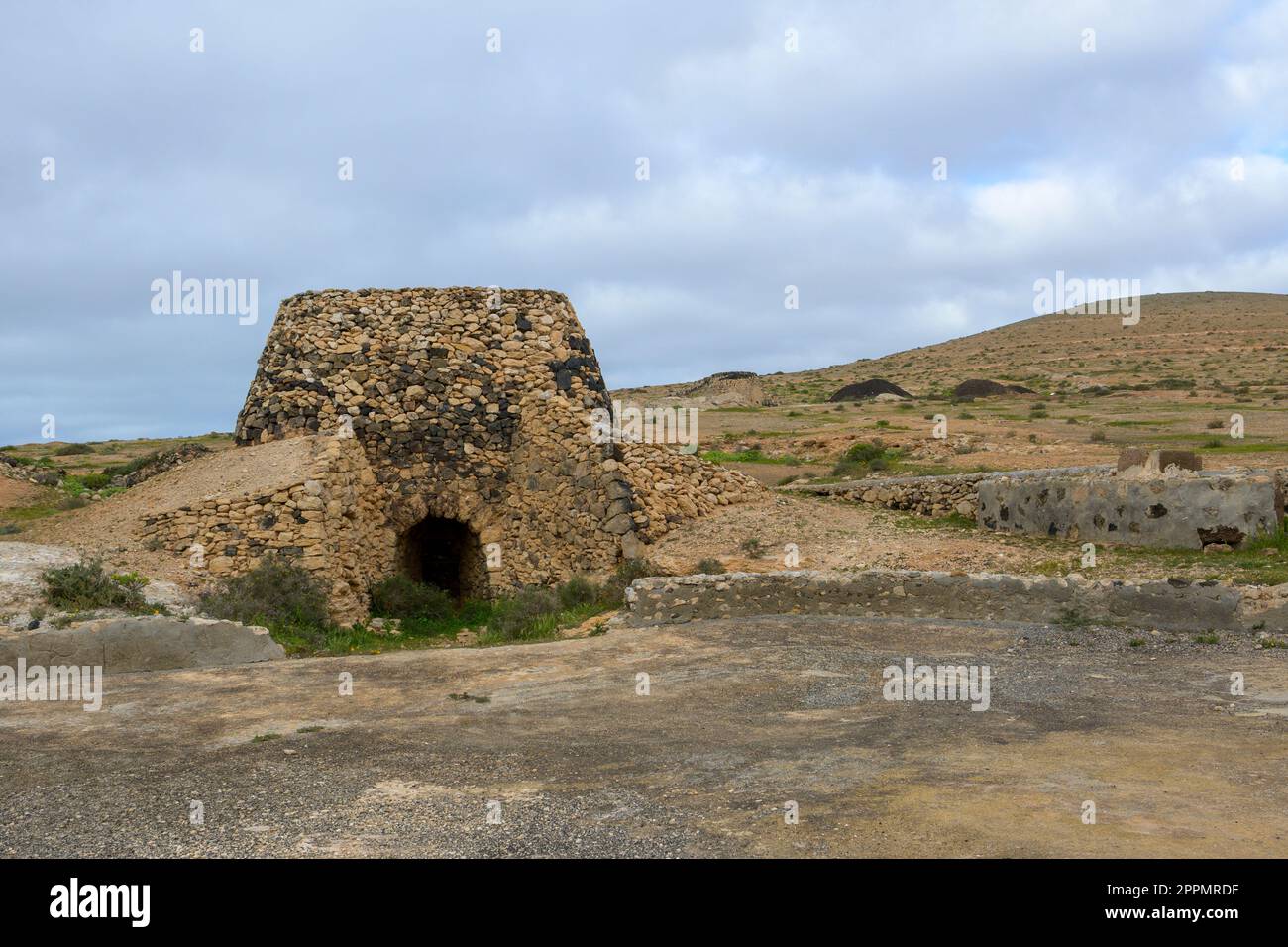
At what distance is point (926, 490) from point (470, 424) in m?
7.62

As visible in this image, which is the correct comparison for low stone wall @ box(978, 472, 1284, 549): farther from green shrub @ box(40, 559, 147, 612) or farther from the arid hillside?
green shrub @ box(40, 559, 147, 612)

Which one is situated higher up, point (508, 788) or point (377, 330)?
point (377, 330)

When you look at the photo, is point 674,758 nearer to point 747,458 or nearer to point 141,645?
point 141,645

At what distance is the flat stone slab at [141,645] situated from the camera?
9.80m

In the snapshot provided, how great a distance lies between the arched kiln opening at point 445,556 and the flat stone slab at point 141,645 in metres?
8.24

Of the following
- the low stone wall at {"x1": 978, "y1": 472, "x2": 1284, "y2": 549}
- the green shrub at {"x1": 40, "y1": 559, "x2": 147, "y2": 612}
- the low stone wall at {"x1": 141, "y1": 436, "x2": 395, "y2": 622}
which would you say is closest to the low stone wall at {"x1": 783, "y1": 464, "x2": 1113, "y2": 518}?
the low stone wall at {"x1": 978, "y1": 472, "x2": 1284, "y2": 549}

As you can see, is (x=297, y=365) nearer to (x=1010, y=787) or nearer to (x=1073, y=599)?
(x=1073, y=599)

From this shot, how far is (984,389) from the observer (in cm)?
4978

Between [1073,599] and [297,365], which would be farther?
[297,365]

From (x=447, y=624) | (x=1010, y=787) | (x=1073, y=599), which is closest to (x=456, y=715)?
(x=1010, y=787)

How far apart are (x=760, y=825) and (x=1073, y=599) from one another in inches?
276

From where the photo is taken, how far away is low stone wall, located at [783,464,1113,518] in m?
16.9

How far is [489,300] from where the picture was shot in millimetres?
18578

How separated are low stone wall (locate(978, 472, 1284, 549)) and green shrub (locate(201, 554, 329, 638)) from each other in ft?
31.3
